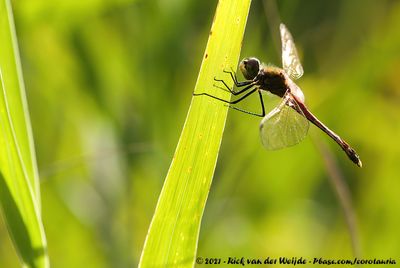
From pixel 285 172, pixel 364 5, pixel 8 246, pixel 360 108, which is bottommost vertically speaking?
pixel 8 246

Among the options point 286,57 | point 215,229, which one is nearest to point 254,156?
point 215,229

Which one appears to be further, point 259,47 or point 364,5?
point 364,5

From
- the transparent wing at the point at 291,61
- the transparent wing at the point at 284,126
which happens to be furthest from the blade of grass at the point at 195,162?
the transparent wing at the point at 291,61

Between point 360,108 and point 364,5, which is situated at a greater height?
point 364,5

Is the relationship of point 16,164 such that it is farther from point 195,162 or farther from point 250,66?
point 250,66

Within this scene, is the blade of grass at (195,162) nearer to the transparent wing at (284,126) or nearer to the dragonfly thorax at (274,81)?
the transparent wing at (284,126)

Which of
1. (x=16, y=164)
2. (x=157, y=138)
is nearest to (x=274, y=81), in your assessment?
(x=157, y=138)

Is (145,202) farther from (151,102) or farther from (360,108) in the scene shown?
(360,108)
